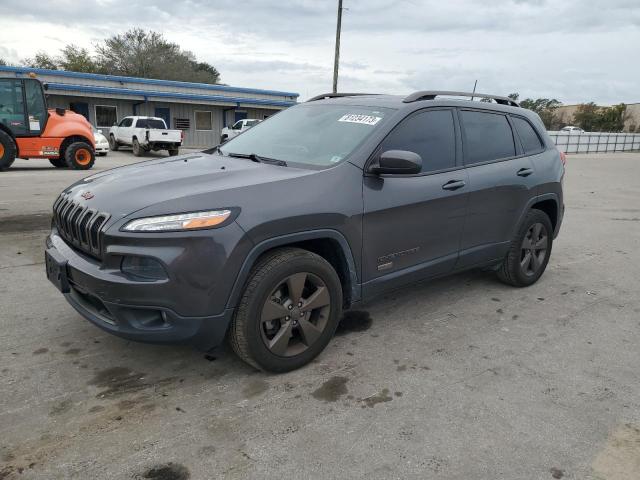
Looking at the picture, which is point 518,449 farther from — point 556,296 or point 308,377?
point 556,296

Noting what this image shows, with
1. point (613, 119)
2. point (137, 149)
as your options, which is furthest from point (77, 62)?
point (613, 119)

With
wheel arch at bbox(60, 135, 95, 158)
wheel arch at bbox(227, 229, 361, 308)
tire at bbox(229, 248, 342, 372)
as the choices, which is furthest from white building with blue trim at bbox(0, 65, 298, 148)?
tire at bbox(229, 248, 342, 372)

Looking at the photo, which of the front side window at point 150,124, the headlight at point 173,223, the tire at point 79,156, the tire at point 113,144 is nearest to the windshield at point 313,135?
the headlight at point 173,223

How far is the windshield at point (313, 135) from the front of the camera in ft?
11.3

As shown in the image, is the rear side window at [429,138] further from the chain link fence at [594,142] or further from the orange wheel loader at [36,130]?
the chain link fence at [594,142]

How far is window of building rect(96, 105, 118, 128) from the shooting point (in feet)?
88.4

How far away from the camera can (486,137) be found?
14.1 feet

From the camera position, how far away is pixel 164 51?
166 ft

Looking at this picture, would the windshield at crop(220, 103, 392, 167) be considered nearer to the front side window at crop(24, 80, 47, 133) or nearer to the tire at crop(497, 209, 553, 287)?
the tire at crop(497, 209, 553, 287)

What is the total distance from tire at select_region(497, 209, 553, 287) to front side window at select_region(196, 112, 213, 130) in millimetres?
27786

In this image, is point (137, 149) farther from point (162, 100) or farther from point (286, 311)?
point (286, 311)

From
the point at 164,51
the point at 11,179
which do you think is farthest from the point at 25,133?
the point at 164,51

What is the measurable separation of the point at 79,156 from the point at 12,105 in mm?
2025

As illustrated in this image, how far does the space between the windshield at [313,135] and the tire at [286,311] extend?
0.73 m
